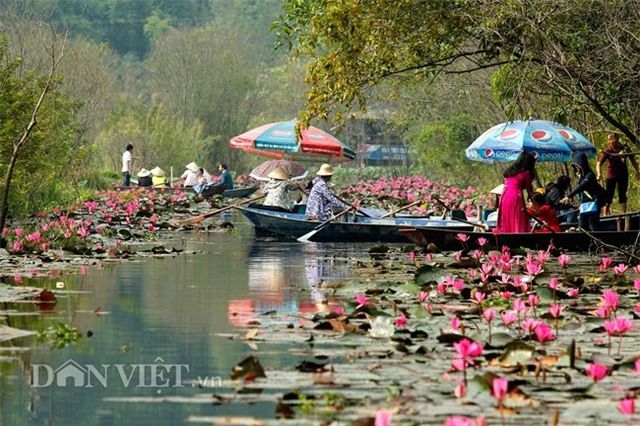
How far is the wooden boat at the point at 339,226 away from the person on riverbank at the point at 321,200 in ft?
0.64

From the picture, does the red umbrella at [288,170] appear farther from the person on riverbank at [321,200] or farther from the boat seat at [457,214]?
the person on riverbank at [321,200]

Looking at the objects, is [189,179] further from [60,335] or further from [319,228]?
[60,335]

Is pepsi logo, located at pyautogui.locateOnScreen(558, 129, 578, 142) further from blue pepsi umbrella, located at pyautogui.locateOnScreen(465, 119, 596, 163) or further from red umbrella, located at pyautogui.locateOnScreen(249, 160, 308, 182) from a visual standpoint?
red umbrella, located at pyautogui.locateOnScreen(249, 160, 308, 182)

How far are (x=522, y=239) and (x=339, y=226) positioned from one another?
522 centimetres

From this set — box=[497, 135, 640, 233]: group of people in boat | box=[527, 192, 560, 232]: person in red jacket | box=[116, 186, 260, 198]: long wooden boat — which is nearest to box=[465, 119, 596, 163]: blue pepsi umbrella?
box=[497, 135, 640, 233]: group of people in boat

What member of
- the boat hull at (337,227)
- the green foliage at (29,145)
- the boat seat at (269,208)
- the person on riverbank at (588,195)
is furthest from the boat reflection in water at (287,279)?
the green foliage at (29,145)

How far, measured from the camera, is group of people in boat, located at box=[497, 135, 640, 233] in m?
20.7

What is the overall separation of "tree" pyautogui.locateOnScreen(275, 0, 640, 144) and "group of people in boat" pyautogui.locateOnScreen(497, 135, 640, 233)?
1.00 metres

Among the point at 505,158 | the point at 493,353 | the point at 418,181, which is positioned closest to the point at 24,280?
the point at 493,353

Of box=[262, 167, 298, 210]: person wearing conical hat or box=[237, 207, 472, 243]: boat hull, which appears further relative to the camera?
box=[262, 167, 298, 210]: person wearing conical hat

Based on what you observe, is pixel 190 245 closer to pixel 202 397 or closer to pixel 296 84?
pixel 202 397

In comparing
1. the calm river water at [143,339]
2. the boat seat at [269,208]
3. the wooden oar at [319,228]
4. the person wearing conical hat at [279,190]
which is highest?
the person wearing conical hat at [279,190]

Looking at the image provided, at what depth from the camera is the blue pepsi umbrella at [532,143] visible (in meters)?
26.1

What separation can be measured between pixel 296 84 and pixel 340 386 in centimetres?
8389
